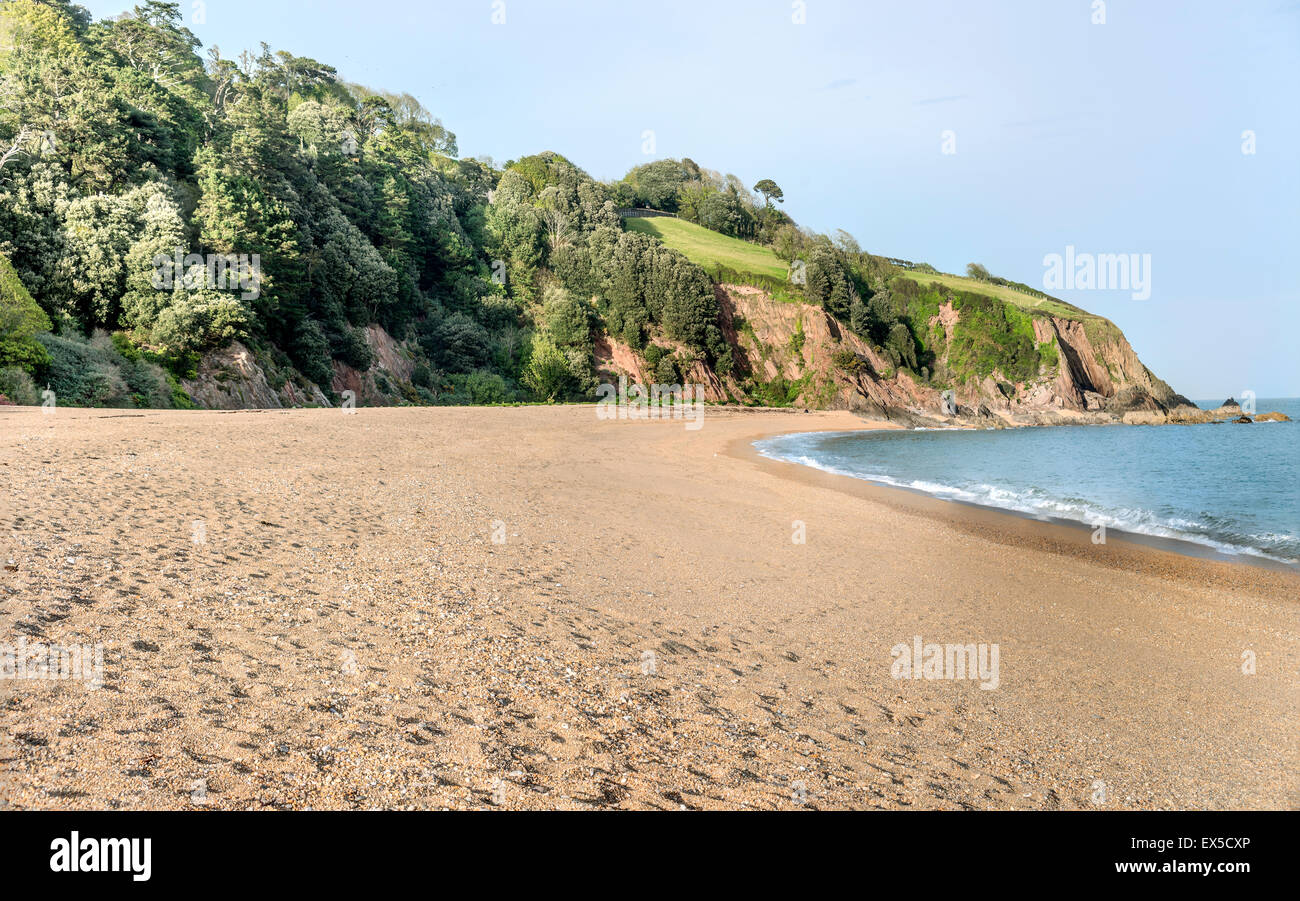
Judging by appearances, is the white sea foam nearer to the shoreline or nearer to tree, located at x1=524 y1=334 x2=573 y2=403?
the shoreline

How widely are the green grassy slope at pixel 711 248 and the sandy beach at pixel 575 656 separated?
2716 inches

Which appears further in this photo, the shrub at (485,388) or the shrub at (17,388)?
the shrub at (485,388)

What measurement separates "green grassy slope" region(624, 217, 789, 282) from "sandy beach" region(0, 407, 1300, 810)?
226 feet

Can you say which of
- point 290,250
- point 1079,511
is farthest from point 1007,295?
point 290,250

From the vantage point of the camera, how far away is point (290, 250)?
37.6 meters

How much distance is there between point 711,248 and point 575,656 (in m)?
85.3

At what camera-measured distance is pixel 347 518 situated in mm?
10195

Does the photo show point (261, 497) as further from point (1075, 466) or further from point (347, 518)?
point (1075, 466)

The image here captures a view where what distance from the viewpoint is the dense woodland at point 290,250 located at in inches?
1145

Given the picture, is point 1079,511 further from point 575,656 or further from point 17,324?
point 17,324

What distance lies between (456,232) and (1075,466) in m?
53.7

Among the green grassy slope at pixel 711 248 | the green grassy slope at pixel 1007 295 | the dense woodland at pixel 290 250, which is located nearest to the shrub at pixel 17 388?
the dense woodland at pixel 290 250

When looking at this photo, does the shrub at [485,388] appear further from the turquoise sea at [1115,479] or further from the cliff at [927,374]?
the turquoise sea at [1115,479]
